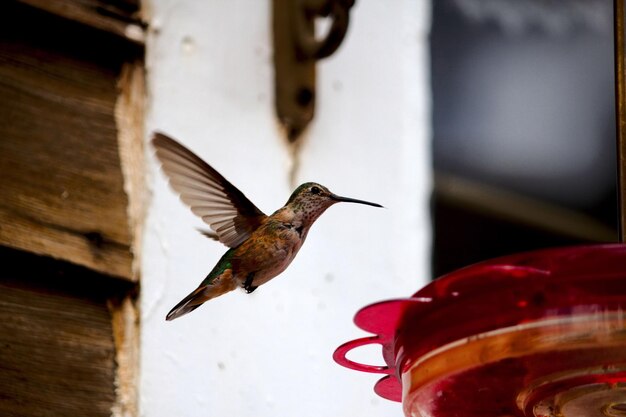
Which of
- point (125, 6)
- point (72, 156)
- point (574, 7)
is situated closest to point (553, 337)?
point (72, 156)

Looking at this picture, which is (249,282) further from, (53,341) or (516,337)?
(516,337)

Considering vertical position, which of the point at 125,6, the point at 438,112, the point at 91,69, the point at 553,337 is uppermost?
the point at 438,112

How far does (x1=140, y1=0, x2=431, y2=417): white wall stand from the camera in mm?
2137

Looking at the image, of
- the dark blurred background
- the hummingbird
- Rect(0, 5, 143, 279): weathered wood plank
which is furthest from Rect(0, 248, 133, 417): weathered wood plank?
the dark blurred background

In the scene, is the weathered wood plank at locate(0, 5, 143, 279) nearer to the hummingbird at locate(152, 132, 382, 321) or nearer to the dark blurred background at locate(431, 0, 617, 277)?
the hummingbird at locate(152, 132, 382, 321)

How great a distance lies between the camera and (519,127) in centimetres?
351

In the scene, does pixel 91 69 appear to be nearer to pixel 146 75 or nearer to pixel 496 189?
pixel 146 75

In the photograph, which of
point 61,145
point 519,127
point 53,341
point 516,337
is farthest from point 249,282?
point 519,127

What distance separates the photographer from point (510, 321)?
1.36 meters

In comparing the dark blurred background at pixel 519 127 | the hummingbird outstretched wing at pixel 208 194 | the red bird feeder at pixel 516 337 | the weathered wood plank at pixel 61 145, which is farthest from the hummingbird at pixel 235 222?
the dark blurred background at pixel 519 127

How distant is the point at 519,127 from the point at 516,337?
222 cm

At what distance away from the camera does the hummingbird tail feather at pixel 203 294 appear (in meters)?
1.79

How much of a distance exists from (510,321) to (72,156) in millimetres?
984

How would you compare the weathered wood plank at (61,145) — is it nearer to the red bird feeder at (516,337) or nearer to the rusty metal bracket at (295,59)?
the rusty metal bracket at (295,59)
